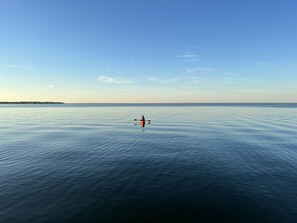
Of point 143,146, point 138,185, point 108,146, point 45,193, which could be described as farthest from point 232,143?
point 45,193

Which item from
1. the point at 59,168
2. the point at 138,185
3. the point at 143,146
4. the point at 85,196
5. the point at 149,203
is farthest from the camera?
the point at 143,146

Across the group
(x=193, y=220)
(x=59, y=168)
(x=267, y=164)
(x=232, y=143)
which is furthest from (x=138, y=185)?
(x=232, y=143)

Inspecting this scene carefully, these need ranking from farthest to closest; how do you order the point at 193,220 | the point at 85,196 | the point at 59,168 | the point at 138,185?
the point at 59,168, the point at 138,185, the point at 85,196, the point at 193,220

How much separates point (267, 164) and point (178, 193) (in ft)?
52.7

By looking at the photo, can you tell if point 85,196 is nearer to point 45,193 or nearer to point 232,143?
point 45,193

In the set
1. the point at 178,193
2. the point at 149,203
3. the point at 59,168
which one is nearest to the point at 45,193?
the point at 59,168

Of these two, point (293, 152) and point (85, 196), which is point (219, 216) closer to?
point (85, 196)

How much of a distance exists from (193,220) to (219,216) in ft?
7.00

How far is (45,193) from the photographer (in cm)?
1897

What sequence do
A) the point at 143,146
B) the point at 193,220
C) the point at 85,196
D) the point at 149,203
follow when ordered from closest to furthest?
the point at 193,220 → the point at 149,203 → the point at 85,196 → the point at 143,146

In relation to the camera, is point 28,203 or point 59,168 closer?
point 28,203

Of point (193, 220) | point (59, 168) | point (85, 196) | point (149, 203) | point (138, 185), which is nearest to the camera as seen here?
point (193, 220)

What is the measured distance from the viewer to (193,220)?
48.4 ft

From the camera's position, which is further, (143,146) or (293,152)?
(143,146)
